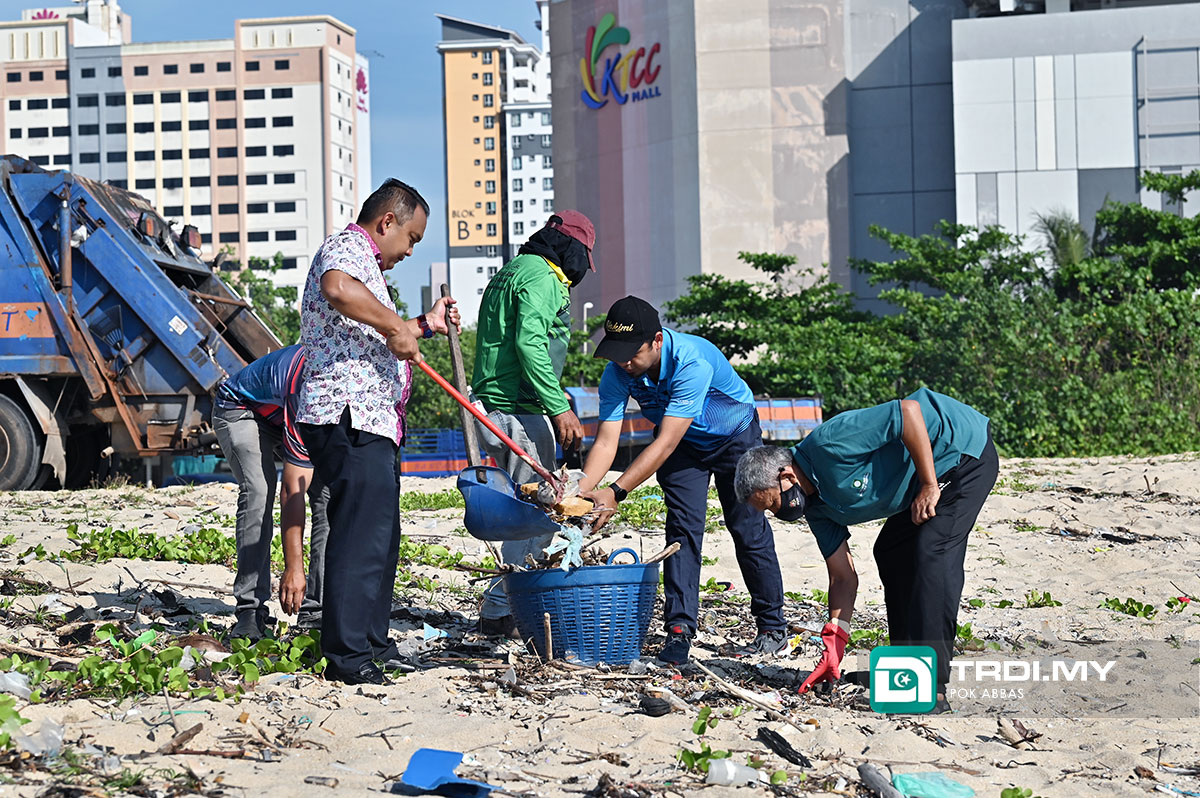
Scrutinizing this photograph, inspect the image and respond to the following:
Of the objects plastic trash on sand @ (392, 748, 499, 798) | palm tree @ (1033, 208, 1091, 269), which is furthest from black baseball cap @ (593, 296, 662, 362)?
palm tree @ (1033, 208, 1091, 269)

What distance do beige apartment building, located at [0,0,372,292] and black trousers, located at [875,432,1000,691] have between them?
325ft

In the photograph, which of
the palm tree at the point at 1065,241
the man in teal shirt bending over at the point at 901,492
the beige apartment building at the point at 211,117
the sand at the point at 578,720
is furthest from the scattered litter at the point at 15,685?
the beige apartment building at the point at 211,117

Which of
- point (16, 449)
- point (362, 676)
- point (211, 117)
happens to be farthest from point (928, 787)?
point (211, 117)

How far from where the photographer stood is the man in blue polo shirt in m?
4.89

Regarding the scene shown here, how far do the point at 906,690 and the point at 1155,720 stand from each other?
92 cm

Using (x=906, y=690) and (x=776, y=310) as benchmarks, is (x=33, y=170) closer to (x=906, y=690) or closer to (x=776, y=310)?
(x=906, y=690)

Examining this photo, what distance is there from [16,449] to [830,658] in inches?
419

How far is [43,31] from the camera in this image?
10019 centimetres

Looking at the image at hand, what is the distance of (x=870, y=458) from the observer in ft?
14.3

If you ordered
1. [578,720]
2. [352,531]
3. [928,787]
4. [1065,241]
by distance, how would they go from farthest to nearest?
[1065,241] < [352,531] < [578,720] < [928,787]

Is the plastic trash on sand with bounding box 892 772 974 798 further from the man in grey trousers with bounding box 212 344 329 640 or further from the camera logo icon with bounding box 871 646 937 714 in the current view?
the man in grey trousers with bounding box 212 344 329 640

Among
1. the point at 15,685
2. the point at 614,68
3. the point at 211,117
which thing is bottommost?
the point at 15,685

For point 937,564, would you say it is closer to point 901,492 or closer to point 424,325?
point 901,492

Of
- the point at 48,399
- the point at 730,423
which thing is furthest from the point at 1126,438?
the point at 48,399
